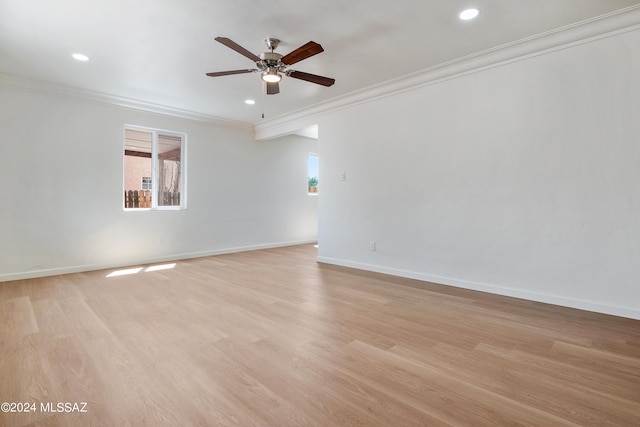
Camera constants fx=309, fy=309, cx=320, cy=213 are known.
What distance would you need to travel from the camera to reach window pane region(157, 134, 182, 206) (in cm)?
546

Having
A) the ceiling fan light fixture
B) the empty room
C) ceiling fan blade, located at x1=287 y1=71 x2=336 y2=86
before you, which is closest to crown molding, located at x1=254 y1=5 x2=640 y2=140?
the empty room

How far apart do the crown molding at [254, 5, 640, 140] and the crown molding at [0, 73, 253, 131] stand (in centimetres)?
203

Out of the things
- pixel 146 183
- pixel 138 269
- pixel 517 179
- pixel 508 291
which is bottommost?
pixel 138 269

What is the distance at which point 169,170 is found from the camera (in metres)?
5.56

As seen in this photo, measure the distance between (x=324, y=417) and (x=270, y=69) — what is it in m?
2.99

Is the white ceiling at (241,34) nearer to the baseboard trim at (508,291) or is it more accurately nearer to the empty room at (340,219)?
the empty room at (340,219)

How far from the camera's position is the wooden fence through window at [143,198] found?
A: 5.08 meters

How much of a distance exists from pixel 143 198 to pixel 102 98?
5.31 feet

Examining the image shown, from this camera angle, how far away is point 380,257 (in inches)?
176

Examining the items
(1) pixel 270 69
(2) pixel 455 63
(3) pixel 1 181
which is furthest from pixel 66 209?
(2) pixel 455 63

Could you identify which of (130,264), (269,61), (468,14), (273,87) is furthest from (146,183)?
(468,14)

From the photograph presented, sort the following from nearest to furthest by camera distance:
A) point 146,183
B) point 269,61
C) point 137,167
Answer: point 269,61 → point 137,167 → point 146,183

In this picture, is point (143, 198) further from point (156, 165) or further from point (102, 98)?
point (102, 98)

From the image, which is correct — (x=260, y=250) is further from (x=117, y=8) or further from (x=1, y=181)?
(x=117, y=8)
